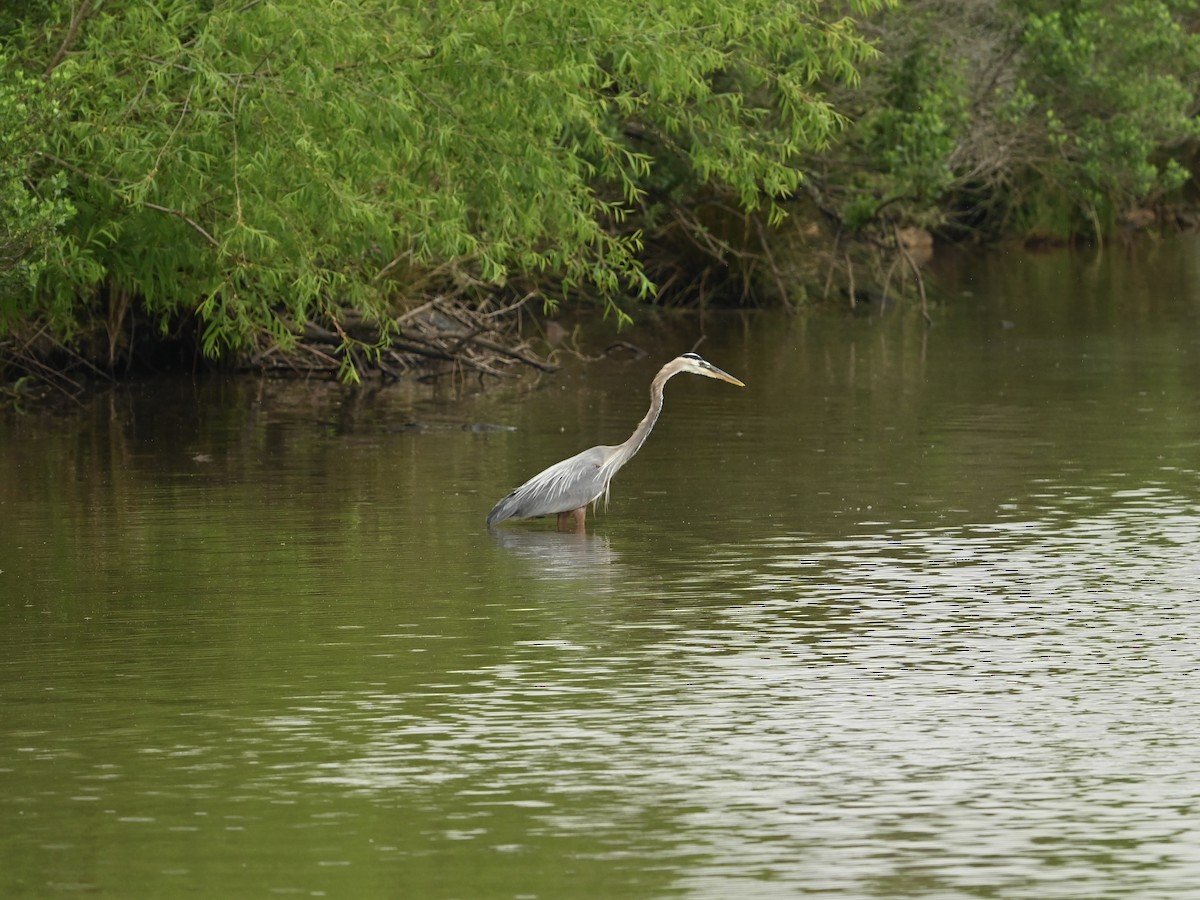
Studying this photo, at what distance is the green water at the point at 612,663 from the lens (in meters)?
8.15

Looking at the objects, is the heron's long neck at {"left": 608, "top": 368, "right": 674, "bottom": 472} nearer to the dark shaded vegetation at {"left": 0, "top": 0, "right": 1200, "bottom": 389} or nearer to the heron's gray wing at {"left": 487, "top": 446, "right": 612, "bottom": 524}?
the heron's gray wing at {"left": 487, "top": 446, "right": 612, "bottom": 524}

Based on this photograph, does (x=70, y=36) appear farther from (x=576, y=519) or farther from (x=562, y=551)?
(x=562, y=551)

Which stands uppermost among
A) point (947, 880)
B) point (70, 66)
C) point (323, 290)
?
point (70, 66)

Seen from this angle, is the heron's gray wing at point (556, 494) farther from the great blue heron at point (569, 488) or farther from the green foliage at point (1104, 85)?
the green foliage at point (1104, 85)

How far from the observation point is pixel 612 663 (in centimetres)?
1112

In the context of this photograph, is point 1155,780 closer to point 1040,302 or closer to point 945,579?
point 945,579

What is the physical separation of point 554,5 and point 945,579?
8740mm

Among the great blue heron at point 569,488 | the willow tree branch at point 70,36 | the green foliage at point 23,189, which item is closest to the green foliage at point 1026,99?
the willow tree branch at point 70,36

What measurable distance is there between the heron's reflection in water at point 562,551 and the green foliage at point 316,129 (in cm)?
485

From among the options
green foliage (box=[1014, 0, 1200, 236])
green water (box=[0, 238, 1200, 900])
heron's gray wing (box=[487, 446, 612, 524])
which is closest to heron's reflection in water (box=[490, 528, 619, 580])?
green water (box=[0, 238, 1200, 900])

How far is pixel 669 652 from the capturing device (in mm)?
11352

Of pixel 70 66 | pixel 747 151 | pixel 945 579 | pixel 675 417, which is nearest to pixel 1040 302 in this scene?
pixel 747 151

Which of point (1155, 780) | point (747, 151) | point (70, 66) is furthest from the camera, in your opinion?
point (747, 151)

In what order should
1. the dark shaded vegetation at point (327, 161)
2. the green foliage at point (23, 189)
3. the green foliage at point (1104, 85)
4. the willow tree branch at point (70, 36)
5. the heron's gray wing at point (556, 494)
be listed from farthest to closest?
the green foliage at point (1104, 85) → the willow tree branch at point (70, 36) → the dark shaded vegetation at point (327, 161) → the green foliage at point (23, 189) → the heron's gray wing at point (556, 494)
